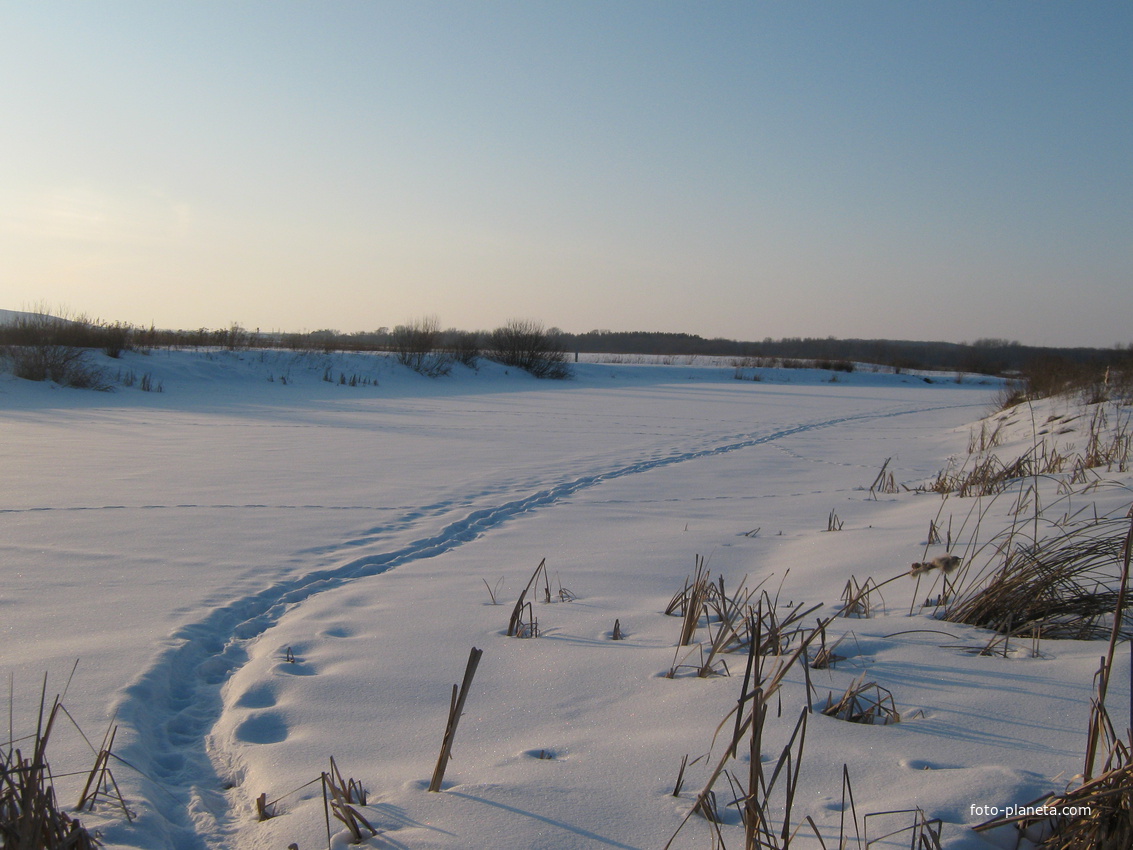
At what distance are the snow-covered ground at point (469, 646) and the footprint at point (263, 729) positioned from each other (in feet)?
0.04

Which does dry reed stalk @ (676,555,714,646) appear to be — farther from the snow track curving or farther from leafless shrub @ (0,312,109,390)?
leafless shrub @ (0,312,109,390)

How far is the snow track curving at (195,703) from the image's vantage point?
1.78 meters

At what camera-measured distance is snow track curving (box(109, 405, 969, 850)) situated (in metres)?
1.78

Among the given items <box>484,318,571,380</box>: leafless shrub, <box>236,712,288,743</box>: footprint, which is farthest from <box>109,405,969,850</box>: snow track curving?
<box>484,318,571,380</box>: leafless shrub

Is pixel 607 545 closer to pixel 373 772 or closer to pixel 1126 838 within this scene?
pixel 373 772

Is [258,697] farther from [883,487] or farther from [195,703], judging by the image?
[883,487]

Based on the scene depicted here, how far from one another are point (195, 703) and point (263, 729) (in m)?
0.41

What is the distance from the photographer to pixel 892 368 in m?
44.9

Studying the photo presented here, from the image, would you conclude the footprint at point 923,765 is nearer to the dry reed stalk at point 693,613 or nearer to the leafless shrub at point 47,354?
the dry reed stalk at point 693,613

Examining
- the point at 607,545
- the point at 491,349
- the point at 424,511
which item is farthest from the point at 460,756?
the point at 491,349

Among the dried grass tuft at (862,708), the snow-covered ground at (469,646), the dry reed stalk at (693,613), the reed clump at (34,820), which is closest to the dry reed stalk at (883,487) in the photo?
the snow-covered ground at (469,646)

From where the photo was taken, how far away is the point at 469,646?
2.95 metres

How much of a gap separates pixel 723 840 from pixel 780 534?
388cm

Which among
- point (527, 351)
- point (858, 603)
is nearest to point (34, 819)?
point (858, 603)
